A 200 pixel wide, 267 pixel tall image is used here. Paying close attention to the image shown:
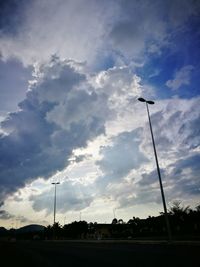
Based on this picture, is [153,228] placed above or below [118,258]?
above

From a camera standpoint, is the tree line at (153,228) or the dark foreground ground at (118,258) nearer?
the dark foreground ground at (118,258)

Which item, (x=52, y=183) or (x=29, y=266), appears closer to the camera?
(x=29, y=266)

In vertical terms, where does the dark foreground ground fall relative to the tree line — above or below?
below

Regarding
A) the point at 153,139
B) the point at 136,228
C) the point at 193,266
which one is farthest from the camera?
the point at 136,228

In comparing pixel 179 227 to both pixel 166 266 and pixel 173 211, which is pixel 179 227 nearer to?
pixel 173 211

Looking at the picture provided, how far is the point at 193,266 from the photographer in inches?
442

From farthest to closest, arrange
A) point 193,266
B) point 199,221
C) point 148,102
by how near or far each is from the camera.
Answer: point 199,221 → point 148,102 → point 193,266

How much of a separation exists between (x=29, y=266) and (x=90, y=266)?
3.10 meters

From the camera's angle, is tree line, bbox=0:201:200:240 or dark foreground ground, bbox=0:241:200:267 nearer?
dark foreground ground, bbox=0:241:200:267

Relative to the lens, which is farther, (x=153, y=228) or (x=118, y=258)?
(x=153, y=228)

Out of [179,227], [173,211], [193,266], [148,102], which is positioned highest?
[148,102]

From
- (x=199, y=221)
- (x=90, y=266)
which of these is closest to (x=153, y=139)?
(x=90, y=266)

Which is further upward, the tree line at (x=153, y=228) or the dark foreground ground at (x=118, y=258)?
the tree line at (x=153, y=228)

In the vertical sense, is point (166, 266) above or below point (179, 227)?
below
